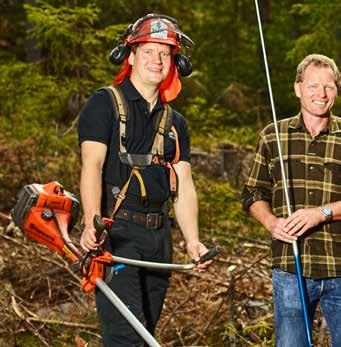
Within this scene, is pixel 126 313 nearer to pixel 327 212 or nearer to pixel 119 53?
pixel 327 212

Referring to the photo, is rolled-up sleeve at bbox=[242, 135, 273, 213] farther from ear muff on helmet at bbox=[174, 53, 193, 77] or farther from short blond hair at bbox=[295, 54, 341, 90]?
ear muff on helmet at bbox=[174, 53, 193, 77]

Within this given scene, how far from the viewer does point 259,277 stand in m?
7.42

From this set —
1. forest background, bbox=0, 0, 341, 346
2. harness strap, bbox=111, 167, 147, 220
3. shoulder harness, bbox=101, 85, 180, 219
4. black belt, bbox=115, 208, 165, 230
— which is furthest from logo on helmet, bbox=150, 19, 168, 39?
forest background, bbox=0, 0, 341, 346

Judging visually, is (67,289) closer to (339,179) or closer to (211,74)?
(339,179)

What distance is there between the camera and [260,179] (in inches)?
180

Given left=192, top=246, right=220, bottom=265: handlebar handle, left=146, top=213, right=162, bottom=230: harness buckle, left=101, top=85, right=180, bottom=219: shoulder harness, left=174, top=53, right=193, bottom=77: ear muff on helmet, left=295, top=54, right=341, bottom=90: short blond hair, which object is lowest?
left=192, top=246, right=220, bottom=265: handlebar handle

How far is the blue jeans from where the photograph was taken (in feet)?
14.1

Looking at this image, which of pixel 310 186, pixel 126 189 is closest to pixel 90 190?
pixel 126 189

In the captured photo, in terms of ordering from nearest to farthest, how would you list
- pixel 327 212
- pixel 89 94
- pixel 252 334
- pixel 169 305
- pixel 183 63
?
pixel 327 212
pixel 183 63
pixel 252 334
pixel 169 305
pixel 89 94

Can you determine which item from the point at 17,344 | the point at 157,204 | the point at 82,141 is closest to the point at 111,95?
Answer: the point at 82,141

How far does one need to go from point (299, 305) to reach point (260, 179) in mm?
751

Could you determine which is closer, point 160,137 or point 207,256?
point 207,256

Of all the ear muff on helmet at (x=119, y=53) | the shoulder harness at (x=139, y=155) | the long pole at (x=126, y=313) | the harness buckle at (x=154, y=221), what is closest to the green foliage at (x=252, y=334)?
the harness buckle at (x=154, y=221)

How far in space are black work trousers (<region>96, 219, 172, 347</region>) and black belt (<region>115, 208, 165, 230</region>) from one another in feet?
0.08
